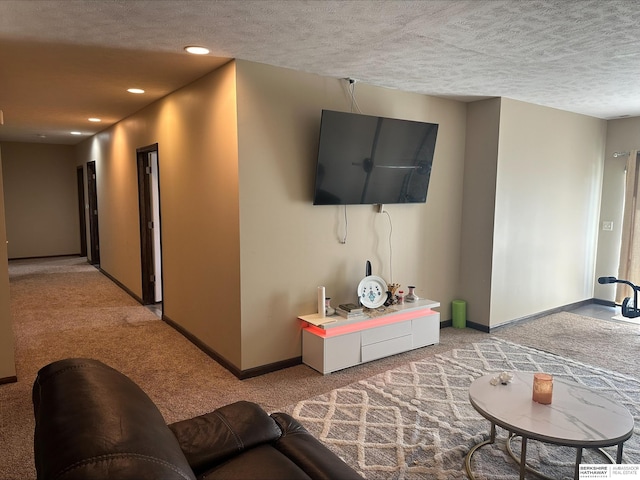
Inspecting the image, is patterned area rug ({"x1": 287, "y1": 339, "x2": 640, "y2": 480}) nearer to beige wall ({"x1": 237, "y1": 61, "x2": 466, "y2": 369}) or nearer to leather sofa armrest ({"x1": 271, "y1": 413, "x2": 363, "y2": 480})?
leather sofa armrest ({"x1": 271, "y1": 413, "x2": 363, "y2": 480})

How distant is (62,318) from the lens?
5.14 metres

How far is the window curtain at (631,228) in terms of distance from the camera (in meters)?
5.68

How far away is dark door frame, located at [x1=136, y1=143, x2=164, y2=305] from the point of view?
5582mm

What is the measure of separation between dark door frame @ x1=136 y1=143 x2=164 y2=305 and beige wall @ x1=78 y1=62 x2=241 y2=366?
0.15 meters

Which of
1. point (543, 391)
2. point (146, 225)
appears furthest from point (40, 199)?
point (543, 391)

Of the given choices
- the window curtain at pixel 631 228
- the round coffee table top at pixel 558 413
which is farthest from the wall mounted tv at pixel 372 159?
the window curtain at pixel 631 228

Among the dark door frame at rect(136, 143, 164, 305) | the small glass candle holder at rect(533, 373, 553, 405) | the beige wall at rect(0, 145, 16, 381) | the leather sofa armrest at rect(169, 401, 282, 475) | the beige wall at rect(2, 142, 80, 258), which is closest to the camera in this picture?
the leather sofa armrest at rect(169, 401, 282, 475)

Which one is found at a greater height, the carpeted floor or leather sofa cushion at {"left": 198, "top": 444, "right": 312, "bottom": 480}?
leather sofa cushion at {"left": 198, "top": 444, "right": 312, "bottom": 480}

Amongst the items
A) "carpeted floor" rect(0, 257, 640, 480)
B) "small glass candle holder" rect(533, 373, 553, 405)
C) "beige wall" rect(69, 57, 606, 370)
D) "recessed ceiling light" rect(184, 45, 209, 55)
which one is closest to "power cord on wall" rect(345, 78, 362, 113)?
"beige wall" rect(69, 57, 606, 370)

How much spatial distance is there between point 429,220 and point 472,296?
102cm

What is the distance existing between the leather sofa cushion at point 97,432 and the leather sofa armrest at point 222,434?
289 mm

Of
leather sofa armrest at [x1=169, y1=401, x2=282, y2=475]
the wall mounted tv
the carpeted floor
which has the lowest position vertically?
the carpeted floor

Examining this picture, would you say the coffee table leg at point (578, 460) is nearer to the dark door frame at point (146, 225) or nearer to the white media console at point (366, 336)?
the white media console at point (366, 336)

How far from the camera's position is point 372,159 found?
3988 mm
